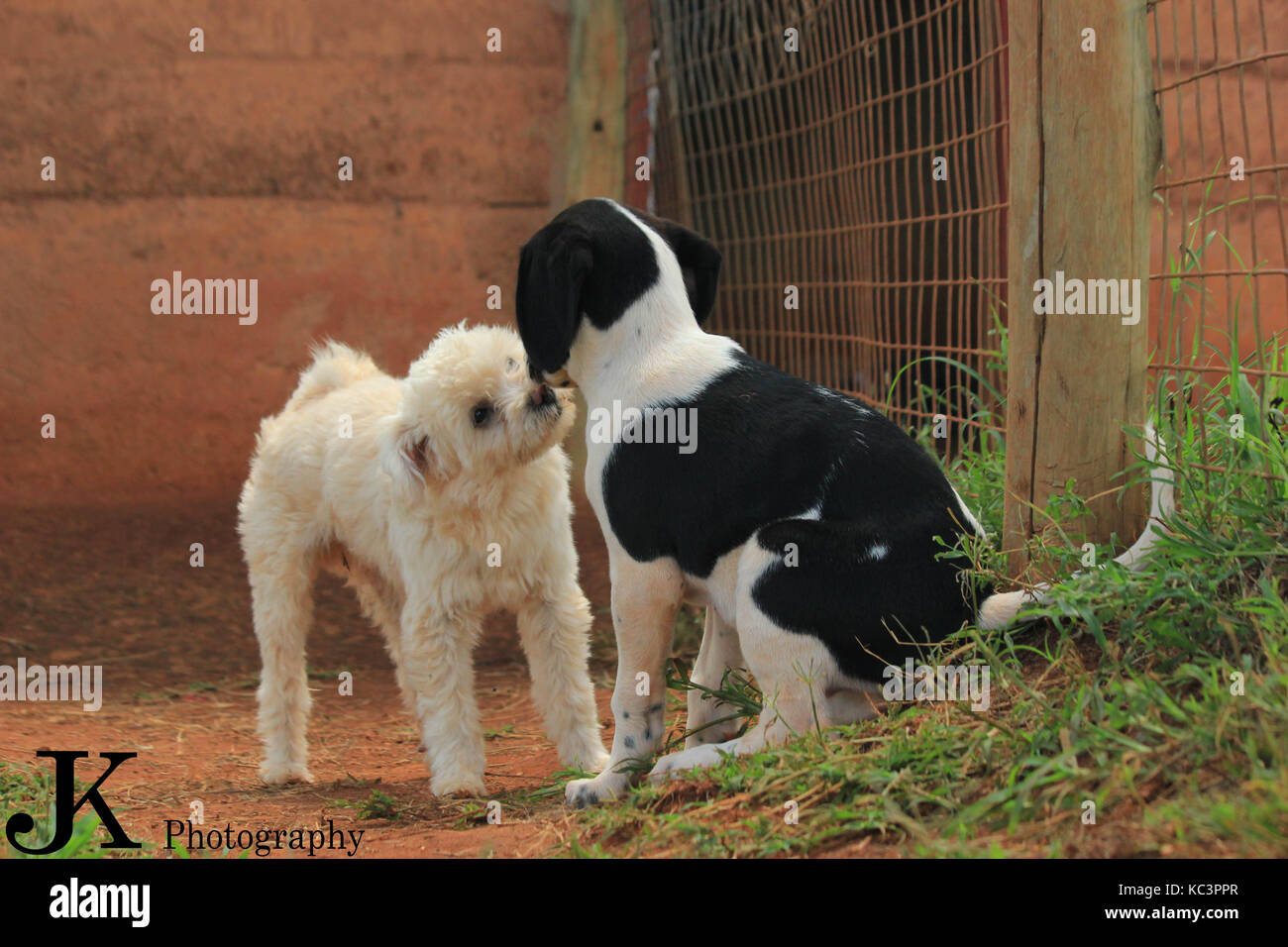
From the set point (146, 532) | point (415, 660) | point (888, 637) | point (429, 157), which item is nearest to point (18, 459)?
point (146, 532)

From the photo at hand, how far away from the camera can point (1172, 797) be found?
2467mm

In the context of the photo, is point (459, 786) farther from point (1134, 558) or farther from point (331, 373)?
point (1134, 558)

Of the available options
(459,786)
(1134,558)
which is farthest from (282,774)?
(1134,558)

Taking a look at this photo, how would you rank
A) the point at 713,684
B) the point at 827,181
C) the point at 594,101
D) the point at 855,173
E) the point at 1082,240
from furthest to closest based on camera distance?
the point at 594,101 < the point at 827,181 < the point at 855,173 < the point at 713,684 < the point at 1082,240

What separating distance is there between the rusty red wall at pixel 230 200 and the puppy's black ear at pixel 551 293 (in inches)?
152

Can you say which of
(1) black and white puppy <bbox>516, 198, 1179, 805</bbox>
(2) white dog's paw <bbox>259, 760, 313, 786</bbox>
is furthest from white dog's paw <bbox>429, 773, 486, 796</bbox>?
(2) white dog's paw <bbox>259, 760, 313, 786</bbox>

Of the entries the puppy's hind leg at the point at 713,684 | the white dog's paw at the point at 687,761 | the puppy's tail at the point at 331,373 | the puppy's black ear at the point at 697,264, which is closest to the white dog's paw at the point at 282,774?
the puppy's tail at the point at 331,373

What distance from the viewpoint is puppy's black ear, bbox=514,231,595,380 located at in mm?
3398

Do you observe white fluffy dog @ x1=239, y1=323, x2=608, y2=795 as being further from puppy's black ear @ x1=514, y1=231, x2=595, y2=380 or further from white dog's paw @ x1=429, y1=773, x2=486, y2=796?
puppy's black ear @ x1=514, y1=231, x2=595, y2=380

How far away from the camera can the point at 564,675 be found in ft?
13.9

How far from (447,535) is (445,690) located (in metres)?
0.50

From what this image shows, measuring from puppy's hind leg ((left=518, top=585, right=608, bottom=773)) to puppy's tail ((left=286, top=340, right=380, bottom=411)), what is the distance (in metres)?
1.28

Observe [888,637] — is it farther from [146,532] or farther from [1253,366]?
[146,532]
